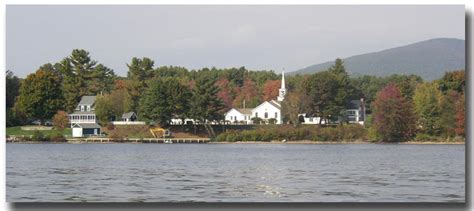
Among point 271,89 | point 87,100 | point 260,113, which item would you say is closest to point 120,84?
point 87,100

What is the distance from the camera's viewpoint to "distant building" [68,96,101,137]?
2665 inches

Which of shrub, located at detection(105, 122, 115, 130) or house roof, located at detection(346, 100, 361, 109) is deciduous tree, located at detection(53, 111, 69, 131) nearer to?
shrub, located at detection(105, 122, 115, 130)

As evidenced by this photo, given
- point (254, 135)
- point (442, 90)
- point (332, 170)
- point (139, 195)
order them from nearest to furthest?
point (139, 195) → point (332, 170) → point (442, 90) → point (254, 135)

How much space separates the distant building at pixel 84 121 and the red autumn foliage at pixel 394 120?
2139cm

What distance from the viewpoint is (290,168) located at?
30.9 m

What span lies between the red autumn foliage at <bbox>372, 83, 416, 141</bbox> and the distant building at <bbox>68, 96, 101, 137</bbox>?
842 inches

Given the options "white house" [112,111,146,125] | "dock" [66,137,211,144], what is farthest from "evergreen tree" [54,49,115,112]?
"dock" [66,137,211,144]

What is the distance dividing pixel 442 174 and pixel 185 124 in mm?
42396

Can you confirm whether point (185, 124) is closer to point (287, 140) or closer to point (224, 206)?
point (287, 140)

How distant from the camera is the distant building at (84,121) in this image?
67.7m

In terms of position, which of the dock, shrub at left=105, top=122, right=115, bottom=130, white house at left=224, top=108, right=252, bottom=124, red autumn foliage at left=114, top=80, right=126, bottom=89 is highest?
red autumn foliage at left=114, top=80, right=126, bottom=89

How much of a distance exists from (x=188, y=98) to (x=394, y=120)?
15.8 m

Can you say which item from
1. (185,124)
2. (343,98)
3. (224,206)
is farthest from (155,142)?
(224,206)

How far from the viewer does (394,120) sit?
59.5 meters
